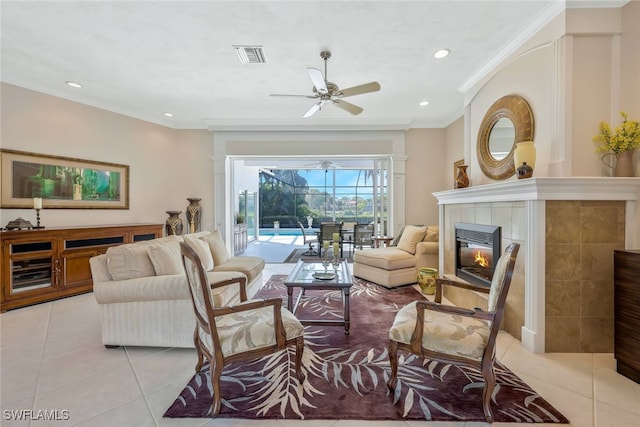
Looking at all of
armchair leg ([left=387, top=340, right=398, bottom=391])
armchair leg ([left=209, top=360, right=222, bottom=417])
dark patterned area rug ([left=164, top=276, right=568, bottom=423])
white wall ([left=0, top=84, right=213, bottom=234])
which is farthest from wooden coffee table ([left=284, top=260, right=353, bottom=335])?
white wall ([left=0, top=84, right=213, bottom=234])

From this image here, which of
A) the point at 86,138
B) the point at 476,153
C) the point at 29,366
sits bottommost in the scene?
the point at 29,366

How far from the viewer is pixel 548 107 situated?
2.46m

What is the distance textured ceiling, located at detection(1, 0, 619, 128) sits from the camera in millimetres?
2377

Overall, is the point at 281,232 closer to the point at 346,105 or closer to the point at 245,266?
the point at 245,266

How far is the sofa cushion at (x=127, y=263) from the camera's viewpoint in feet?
7.84

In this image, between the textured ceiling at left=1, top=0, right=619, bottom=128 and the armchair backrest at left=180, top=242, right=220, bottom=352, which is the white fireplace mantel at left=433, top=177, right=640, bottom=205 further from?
the armchair backrest at left=180, top=242, right=220, bottom=352

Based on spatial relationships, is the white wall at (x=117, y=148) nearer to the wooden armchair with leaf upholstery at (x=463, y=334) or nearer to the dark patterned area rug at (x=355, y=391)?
the dark patterned area rug at (x=355, y=391)

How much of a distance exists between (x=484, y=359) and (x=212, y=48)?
3.66m

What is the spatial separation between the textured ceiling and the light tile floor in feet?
9.78

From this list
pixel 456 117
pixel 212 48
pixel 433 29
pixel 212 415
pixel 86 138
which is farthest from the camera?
pixel 456 117

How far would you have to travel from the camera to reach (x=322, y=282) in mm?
2693

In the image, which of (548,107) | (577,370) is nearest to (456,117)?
(548,107)

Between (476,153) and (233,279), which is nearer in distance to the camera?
(233,279)

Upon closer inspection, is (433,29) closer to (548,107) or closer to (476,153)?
(548,107)
